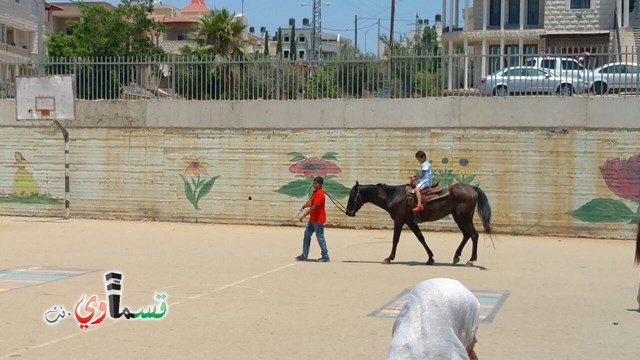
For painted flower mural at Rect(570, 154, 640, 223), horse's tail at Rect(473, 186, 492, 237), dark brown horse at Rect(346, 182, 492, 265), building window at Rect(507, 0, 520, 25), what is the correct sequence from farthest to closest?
building window at Rect(507, 0, 520, 25)
painted flower mural at Rect(570, 154, 640, 223)
dark brown horse at Rect(346, 182, 492, 265)
horse's tail at Rect(473, 186, 492, 237)

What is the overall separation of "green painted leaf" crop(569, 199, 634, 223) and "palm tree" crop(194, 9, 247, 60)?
21.7 metres

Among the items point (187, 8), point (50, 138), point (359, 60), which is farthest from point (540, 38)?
point (187, 8)

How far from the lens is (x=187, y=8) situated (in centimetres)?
8781

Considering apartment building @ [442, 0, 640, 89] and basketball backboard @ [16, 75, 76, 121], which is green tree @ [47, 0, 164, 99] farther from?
basketball backboard @ [16, 75, 76, 121]

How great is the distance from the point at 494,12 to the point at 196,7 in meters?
43.7

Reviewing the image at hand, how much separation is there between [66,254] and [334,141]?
864cm

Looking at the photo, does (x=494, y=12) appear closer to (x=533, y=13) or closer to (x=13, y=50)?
(x=533, y=13)

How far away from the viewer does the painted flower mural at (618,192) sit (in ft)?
69.9

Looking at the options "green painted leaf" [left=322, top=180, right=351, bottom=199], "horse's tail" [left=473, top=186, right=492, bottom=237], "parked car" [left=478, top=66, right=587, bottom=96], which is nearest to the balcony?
"green painted leaf" [left=322, top=180, right=351, bottom=199]

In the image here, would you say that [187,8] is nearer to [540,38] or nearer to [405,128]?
[540,38]

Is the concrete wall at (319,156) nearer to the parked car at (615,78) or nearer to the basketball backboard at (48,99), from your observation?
the parked car at (615,78)

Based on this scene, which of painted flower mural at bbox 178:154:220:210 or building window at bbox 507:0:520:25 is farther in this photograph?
building window at bbox 507:0:520:25

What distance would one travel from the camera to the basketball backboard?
983 inches

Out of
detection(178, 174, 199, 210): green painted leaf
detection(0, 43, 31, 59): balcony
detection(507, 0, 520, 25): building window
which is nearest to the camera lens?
detection(178, 174, 199, 210): green painted leaf
